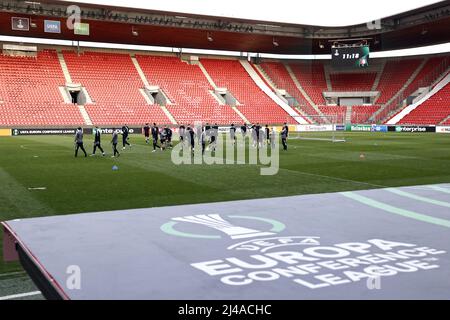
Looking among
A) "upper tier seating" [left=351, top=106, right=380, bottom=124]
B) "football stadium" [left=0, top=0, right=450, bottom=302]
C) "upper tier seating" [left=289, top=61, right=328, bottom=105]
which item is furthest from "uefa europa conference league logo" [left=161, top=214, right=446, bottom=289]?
"upper tier seating" [left=289, top=61, right=328, bottom=105]

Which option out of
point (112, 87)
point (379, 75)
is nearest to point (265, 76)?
point (379, 75)

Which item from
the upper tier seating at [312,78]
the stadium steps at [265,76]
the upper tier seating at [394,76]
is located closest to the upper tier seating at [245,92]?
the stadium steps at [265,76]

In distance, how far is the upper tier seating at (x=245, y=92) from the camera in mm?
57562

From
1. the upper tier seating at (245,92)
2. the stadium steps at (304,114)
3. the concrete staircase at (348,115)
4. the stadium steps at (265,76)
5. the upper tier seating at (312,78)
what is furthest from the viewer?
the upper tier seating at (312,78)

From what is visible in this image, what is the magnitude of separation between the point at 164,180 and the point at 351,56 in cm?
4644

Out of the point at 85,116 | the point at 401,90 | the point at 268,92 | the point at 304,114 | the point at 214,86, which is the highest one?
the point at 214,86

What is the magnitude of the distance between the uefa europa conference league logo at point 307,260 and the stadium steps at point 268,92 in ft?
173

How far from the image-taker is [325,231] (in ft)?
24.4

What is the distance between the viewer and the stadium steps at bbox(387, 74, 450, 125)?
56875 millimetres

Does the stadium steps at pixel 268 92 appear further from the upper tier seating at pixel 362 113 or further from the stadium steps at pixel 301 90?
the upper tier seating at pixel 362 113

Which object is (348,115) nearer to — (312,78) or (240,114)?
(312,78)

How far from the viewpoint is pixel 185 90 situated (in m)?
57.4

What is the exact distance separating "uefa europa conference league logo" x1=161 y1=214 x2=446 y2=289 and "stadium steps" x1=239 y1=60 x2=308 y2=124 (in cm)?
5283
